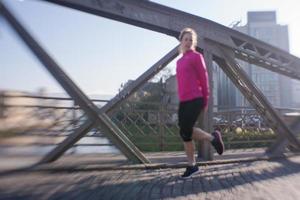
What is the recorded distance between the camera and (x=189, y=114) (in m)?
5.39

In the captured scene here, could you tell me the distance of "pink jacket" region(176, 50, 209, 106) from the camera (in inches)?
212

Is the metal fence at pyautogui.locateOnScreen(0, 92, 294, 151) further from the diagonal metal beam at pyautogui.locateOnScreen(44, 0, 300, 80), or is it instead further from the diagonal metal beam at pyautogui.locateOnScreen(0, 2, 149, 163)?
the diagonal metal beam at pyautogui.locateOnScreen(44, 0, 300, 80)

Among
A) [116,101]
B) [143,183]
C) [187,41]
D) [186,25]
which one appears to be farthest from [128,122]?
[143,183]

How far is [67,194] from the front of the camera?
4051 millimetres

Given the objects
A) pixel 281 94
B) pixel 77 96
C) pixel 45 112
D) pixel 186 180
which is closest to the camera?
pixel 186 180

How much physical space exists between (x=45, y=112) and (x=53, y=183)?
378cm

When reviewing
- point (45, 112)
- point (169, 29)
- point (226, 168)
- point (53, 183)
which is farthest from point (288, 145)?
point (53, 183)

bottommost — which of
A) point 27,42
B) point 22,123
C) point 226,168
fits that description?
point 226,168

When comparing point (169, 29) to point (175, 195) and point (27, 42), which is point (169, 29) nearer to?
point (27, 42)

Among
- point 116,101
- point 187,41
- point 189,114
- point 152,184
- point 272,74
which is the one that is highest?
point 272,74

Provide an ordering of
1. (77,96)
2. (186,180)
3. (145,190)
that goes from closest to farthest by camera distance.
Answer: (145,190) < (186,180) < (77,96)

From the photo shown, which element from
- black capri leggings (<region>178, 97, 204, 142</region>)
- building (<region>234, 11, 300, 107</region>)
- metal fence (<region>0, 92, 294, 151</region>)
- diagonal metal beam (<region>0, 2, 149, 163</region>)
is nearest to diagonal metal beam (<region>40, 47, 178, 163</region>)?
diagonal metal beam (<region>0, 2, 149, 163</region>)

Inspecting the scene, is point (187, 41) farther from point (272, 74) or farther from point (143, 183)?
point (272, 74)

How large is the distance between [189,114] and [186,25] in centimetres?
183
